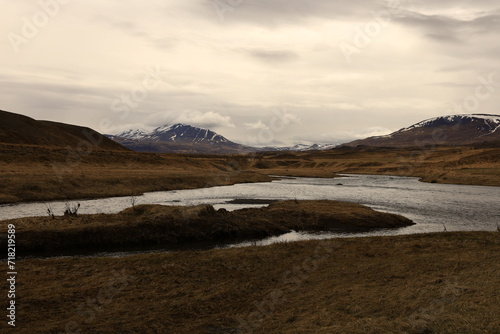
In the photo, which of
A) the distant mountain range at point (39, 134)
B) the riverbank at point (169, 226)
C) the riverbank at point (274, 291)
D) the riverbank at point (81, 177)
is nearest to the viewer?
the riverbank at point (274, 291)

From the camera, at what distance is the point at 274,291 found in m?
18.9

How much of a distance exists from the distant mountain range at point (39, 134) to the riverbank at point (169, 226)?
107 metres

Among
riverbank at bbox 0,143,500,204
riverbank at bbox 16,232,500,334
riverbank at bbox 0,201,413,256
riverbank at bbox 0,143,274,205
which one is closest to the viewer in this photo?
riverbank at bbox 16,232,500,334

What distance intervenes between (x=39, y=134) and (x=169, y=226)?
136462mm

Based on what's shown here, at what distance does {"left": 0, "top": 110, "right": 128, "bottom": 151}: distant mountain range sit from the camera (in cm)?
13030

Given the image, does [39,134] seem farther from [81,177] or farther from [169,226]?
[169,226]

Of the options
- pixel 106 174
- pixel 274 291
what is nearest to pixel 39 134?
pixel 106 174

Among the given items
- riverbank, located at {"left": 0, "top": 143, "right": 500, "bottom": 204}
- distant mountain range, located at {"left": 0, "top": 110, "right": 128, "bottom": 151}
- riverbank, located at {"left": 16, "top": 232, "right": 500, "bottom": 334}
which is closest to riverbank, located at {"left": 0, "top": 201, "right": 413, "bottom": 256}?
riverbank, located at {"left": 16, "top": 232, "right": 500, "bottom": 334}

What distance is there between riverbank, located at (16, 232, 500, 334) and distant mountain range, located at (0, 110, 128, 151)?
120877 mm

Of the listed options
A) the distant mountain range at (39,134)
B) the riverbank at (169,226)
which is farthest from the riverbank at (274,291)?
the distant mountain range at (39,134)

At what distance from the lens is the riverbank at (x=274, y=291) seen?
1420 centimetres

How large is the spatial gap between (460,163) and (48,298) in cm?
15151

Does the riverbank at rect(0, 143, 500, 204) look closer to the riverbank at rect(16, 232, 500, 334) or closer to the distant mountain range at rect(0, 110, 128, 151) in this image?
the distant mountain range at rect(0, 110, 128, 151)

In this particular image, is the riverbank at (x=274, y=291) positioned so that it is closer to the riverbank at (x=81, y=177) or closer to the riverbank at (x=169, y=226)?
the riverbank at (x=169, y=226)
